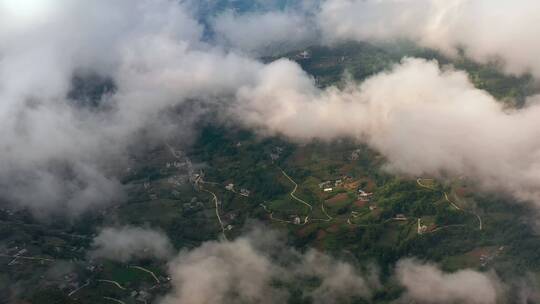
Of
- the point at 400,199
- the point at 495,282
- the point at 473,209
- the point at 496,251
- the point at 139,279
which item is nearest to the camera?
the point at 495,282

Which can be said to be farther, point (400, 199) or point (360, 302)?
point (400, 199)

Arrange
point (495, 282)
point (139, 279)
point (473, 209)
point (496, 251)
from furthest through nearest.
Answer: point (473, 209) < point (139, 279) < point (496, 251) < point (495, 282)

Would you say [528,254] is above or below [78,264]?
above

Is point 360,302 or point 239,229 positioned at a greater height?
point 360,302

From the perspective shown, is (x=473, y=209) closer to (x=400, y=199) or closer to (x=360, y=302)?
(x=400, y=199)

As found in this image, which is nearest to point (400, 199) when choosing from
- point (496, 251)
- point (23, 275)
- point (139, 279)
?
point (496, 251)

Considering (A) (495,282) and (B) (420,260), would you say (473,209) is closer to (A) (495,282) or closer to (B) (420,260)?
(B) (420,260)

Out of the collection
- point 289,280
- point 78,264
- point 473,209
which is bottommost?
point 78,264

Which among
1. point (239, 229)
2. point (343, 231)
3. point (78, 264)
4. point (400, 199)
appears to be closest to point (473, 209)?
point (400, 199)

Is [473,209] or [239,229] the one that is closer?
[473,209]
